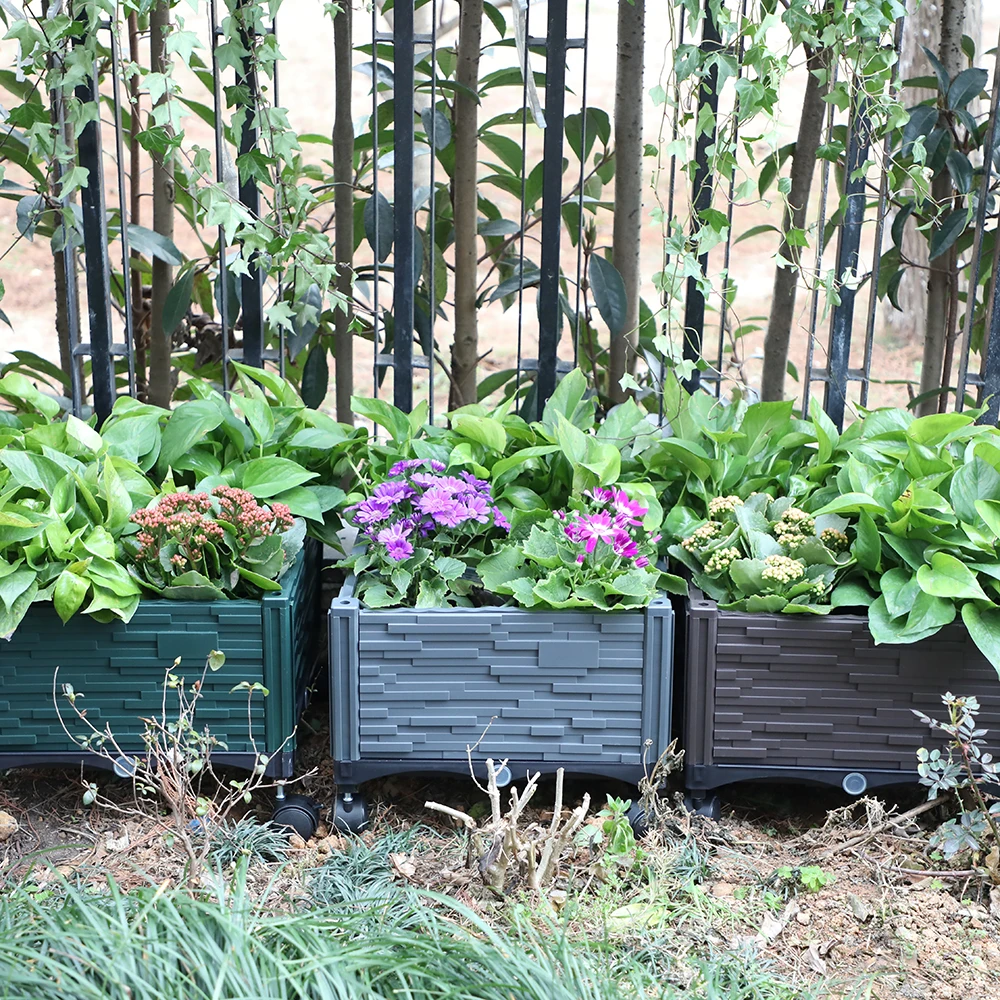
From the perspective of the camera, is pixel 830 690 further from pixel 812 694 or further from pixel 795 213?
pixel 795 213

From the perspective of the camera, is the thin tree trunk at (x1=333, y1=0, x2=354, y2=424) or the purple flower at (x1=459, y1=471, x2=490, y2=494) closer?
the purple flower at (x1=459, y1=471, x2=490, y2=494)

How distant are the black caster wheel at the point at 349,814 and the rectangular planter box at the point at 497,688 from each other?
0.14 ft

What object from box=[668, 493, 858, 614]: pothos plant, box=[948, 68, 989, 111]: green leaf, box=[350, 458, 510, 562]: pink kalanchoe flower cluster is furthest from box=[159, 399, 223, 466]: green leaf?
box=[948, 68, 989, 111]: green leaf

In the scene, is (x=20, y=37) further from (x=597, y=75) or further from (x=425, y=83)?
(x=597, y=75)

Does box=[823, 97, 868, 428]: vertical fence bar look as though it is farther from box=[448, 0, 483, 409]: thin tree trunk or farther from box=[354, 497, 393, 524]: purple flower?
box=[354, 497, 393, 524]: purple flower

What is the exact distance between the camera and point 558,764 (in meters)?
1.99

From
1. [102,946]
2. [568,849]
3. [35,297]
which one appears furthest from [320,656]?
[35,297]

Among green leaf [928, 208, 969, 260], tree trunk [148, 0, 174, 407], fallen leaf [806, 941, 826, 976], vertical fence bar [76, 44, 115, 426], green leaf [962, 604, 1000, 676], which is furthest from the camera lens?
tree trunk [148, 0, 174, 407]

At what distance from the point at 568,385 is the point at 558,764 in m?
0.74

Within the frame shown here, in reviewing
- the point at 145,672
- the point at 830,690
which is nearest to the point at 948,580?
the point at 830,690

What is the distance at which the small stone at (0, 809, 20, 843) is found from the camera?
78.6 inches

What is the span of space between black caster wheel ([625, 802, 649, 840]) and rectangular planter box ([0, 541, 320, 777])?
598 millimetres

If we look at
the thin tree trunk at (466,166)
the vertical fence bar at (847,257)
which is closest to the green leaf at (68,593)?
the thin tree trunk at (466,166)

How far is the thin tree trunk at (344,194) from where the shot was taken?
243 centimetres
